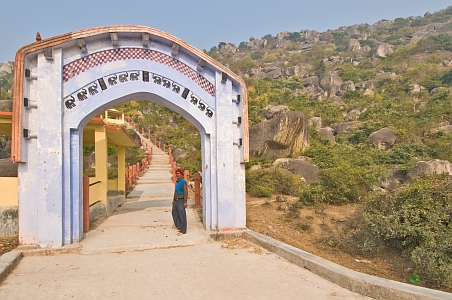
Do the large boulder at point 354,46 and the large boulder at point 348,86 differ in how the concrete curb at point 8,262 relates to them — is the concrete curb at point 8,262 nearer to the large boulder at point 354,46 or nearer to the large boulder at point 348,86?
the large boulder at point 348,86

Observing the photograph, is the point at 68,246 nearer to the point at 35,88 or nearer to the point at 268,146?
the point at 35,88

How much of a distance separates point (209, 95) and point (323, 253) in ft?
13.0

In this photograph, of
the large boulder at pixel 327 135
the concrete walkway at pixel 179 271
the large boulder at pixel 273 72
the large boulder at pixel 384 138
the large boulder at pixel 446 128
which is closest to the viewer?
the concrete walkway at pixel 179 271

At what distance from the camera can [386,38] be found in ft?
306

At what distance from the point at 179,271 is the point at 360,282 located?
99.4 inches

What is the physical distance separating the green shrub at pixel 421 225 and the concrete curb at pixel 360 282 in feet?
2.44

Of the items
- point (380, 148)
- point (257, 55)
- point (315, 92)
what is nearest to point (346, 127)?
point (380, 148)

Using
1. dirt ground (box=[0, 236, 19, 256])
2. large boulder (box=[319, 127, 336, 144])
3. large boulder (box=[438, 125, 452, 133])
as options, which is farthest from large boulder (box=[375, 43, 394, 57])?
dirt ground (box=[0, 236, 19, 256])

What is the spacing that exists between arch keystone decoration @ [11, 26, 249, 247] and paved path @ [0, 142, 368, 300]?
2.27 ft

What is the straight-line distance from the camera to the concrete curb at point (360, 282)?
338 cm

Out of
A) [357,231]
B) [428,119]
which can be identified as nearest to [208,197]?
[357,231]

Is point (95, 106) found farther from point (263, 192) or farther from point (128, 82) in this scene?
point (263, 192)

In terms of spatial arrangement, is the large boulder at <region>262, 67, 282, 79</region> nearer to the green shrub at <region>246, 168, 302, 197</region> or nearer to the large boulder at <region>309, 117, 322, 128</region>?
the large boulder at <region>309, 117, 322, 128</region>

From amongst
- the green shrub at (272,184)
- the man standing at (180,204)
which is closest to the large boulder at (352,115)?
the green shrub at (272,184)
